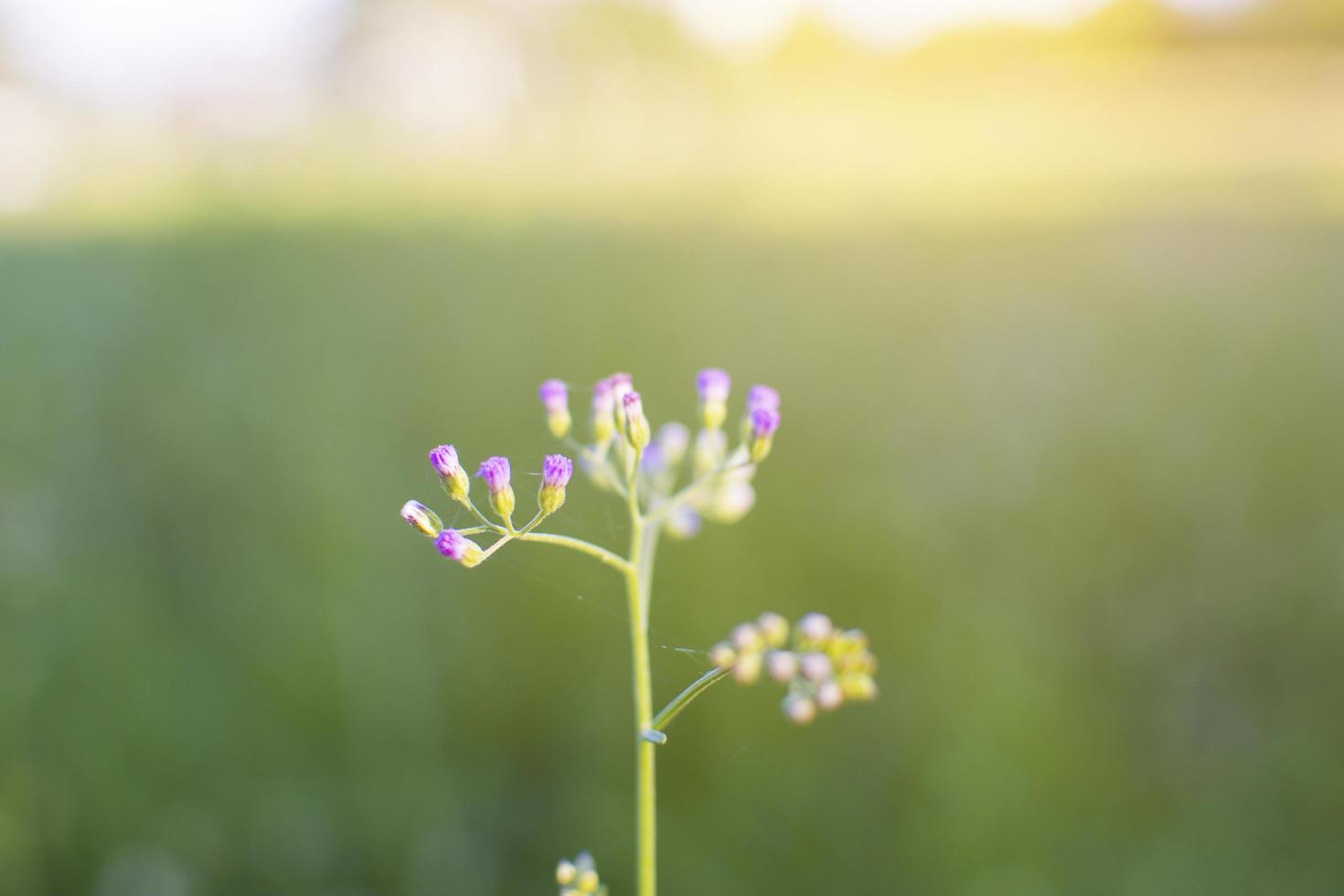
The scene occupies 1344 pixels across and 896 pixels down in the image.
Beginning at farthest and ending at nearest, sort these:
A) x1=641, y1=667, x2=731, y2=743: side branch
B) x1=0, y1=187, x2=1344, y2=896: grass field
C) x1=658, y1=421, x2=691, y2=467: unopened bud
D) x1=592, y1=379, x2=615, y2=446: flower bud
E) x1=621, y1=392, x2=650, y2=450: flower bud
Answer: x1=0, y1=187, x2=1344, y2=896: grass field → x1=658, y1=421, x2=691, y2=467: unopened bud → x1=592, y1=379, x2=615, y2=446: flower bud → x1=621, y1=392, x2=650, y2=450: flower bud → x1=641, y1=667, x2=731, y2=743: side branch

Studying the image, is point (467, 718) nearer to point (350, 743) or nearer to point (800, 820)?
point (350, 743)

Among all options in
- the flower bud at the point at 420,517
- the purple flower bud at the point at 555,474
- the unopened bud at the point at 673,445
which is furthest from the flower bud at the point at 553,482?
the unopened bud at the point at 673,445

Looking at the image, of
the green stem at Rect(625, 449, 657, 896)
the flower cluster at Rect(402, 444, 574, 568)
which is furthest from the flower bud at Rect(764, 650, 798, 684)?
the flower cluster at Rect(402, 444, 574, 568)

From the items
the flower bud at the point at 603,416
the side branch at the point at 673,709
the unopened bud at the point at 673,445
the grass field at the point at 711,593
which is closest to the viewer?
the side branch at the point at 673,709

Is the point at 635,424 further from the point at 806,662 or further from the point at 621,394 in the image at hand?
the point at 806,662

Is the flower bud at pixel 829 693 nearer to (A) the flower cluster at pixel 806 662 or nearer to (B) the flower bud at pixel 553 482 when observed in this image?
(A) the flower cluster at pixel 806 662

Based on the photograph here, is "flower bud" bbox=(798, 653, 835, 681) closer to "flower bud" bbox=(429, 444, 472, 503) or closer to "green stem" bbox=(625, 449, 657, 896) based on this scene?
"green stem" bbox=(625, 449, 657, 896)

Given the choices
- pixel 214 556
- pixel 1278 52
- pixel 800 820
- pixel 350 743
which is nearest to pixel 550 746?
pixel 350 743
